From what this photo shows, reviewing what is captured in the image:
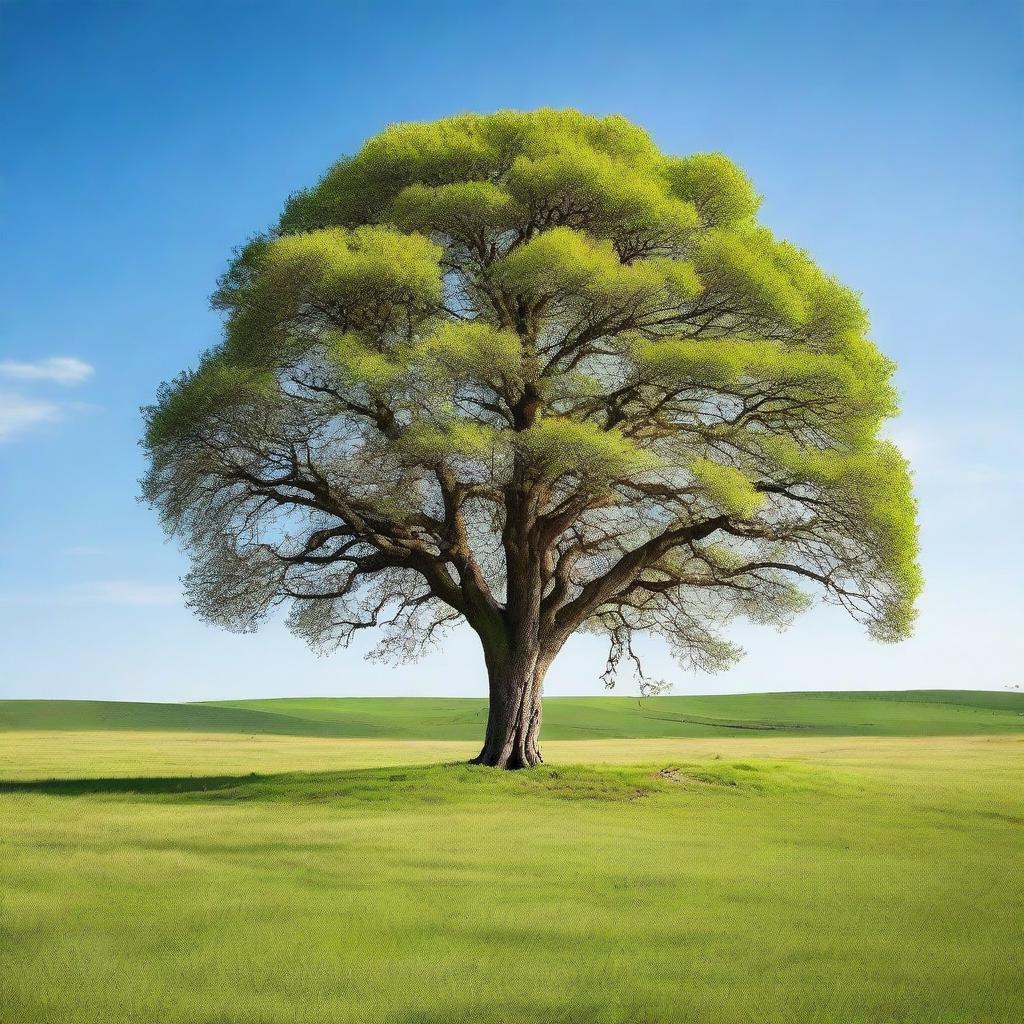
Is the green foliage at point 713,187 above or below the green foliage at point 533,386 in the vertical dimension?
above

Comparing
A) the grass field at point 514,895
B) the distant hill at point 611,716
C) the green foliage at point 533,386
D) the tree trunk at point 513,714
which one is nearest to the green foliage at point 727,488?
the green foliage at point 533,386

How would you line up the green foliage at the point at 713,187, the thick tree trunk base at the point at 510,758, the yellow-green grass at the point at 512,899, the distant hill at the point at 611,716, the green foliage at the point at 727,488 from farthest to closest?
1. the distant hill at the point at 611,716
2. the green foliage at the point at 713,187
3. the thick tree trunk base at the point at 510,758
4. the green foliage at the point at 727,488
5. the yellow-green grass at the point at 512,899

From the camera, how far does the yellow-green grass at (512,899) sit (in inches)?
301

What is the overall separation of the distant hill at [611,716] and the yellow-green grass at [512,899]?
30.1 m

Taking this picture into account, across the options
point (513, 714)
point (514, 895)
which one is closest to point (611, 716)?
point (513, 714)

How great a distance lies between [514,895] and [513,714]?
13128 millimetres

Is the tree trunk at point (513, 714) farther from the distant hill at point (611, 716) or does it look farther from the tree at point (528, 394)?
the distant hill at point (611, 716)

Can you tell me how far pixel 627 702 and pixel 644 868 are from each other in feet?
201

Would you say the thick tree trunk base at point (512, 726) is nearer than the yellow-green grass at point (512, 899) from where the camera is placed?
No

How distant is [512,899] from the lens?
11305 mm

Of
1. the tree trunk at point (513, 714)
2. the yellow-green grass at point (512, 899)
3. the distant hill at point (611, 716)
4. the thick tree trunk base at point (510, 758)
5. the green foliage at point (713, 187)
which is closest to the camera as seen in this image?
the yellow-green grass at point (512, 899)

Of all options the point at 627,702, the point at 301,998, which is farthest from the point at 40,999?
the point at 627,702

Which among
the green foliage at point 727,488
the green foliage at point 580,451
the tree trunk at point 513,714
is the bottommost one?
the tree trunk at point 513,714

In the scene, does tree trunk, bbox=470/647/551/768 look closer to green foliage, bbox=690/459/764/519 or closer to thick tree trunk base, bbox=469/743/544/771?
thick tree trunk base, bbox=469/743/544/771
